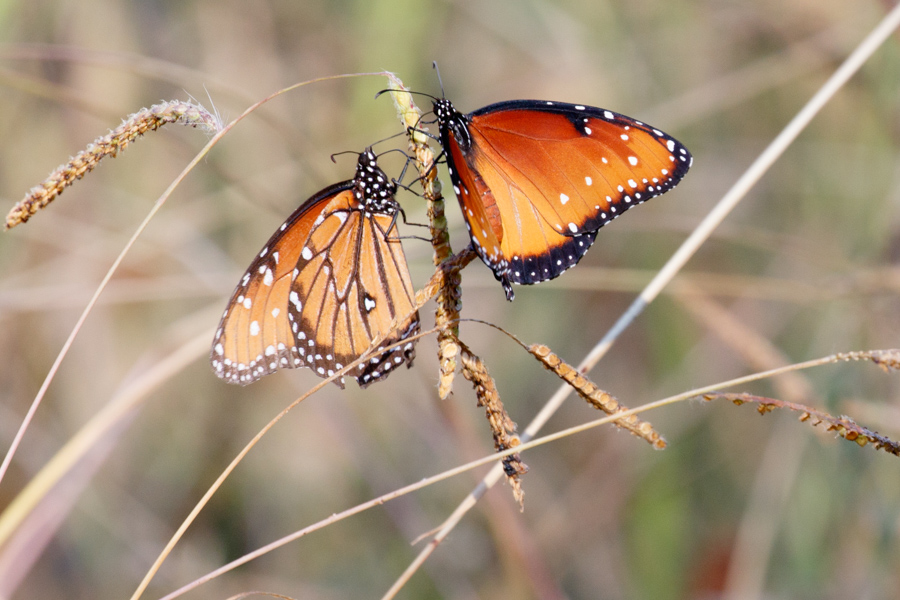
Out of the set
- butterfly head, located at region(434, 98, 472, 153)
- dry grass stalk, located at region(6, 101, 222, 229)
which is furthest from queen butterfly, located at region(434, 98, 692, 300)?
dry grass stalk, located at region(6, 101, 222, 229)

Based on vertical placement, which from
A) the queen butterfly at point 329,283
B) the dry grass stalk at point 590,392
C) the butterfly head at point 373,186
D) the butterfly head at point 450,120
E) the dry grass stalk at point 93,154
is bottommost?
the dry grass stalk at point 93,154

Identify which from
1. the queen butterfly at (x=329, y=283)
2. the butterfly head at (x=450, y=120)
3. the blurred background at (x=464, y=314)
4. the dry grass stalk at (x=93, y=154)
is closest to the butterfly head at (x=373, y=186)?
the queen butterfly at (x=329, y=283)

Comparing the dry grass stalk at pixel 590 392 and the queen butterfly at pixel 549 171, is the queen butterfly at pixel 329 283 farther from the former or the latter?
the dry grass stalk at pixel 590 392

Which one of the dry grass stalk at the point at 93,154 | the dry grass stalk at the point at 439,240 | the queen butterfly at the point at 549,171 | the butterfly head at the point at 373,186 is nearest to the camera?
the dry grass stalk at the point at 93,154

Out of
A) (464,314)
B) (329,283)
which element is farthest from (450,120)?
(464,314)

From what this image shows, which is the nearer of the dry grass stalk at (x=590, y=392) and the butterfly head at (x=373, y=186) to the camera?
the dry grass stalk at (x=590, y=392)

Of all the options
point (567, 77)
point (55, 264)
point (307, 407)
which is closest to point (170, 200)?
point (55, 264)

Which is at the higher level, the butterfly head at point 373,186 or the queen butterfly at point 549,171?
the queen butterfly at point 549,171

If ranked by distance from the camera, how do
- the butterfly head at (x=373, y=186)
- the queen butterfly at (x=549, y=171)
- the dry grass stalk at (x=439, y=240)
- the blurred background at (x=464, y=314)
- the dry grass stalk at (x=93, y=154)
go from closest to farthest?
the dry grass stalk at (x=93, y=154), the dry grass stalk at (x=439, y=240), the queen butterfly at (x=549, y=171), the butterfly head at (x=373, y=186), the blurred background at (x=464, y=314)
